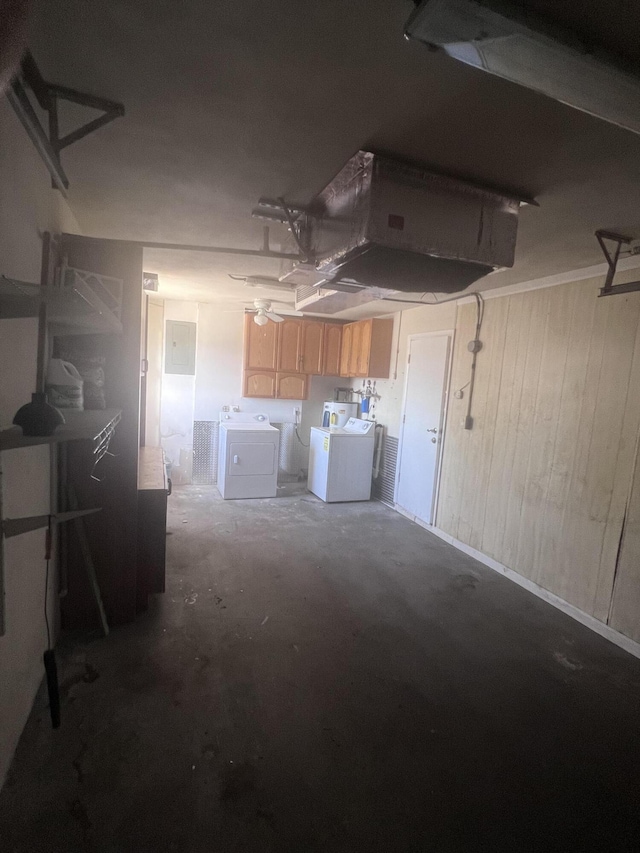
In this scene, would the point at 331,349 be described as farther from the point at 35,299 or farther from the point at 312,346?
the point at 35,299

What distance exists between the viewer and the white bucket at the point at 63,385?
1.82m

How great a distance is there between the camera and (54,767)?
1.58 meters

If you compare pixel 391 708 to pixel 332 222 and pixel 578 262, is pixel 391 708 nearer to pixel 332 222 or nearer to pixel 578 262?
pixel 332 222

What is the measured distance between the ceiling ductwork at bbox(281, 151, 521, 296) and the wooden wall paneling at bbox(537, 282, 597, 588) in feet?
4.12

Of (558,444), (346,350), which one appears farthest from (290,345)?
(558,444)

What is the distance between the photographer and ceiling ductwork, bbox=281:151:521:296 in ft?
5.68

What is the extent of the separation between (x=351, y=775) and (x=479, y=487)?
2625 mm

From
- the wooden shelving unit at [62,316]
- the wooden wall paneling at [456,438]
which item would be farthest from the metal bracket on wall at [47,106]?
the wooden wall paneling at [456,438]

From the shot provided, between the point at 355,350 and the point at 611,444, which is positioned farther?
the point at 355,350

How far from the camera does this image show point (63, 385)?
1847 millimetres

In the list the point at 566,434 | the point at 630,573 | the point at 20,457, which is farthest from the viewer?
the point at 566,434

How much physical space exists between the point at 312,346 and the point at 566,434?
3.44 metres

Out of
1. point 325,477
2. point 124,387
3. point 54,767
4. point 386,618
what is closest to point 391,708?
point 386,618

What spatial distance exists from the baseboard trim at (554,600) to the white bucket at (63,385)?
325cm
